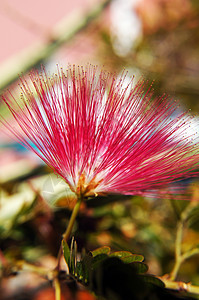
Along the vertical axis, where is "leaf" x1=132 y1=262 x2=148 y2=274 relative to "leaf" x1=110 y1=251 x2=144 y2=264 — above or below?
below

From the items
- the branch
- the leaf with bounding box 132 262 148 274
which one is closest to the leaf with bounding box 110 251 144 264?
the leaf with bounding box 132 262 148 274

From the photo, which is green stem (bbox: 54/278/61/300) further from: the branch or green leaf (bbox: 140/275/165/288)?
the branch

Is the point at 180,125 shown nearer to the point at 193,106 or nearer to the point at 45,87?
the point at 45,87

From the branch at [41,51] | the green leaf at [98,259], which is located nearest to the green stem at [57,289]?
the green leaf at [98,259]

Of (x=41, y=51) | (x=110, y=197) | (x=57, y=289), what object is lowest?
(x=57, y=289)

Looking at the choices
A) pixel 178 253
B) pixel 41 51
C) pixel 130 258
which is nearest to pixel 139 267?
pixel 130 258

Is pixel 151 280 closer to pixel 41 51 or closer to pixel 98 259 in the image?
pixel 98 259

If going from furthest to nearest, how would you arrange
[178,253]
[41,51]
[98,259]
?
[41,51] → [178,253] → [98,259]
